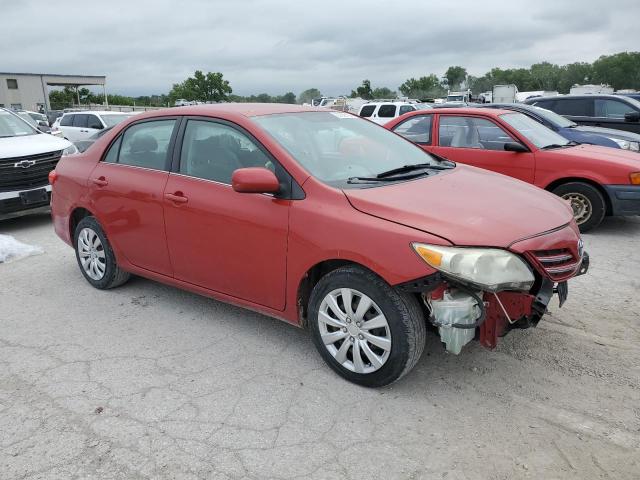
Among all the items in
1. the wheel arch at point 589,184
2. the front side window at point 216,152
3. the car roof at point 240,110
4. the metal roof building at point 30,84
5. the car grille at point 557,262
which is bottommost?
the wheel arch at point 589,184

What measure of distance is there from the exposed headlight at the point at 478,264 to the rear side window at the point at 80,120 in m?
16.5

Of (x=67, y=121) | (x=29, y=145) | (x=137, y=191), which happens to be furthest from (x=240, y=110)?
(x=67, y=121)

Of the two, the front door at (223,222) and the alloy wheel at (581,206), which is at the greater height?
the front door at (223,222)

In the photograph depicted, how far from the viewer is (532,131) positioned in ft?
24.1

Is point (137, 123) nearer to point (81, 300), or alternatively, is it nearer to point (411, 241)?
point (81, 300)

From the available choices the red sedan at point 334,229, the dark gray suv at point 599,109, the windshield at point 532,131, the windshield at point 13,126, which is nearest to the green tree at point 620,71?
the dark gray suv at point 599,109

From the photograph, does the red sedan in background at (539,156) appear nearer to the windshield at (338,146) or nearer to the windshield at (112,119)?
the windshield at (338,146)

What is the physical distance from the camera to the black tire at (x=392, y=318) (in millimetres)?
2988

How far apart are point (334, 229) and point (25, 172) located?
236 inches

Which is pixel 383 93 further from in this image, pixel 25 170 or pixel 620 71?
pixel 25 170

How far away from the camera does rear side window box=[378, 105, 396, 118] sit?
2058cm

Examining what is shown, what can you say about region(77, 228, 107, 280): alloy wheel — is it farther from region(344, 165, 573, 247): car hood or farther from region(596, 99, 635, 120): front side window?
region(596, 99, 635, 120): front side window

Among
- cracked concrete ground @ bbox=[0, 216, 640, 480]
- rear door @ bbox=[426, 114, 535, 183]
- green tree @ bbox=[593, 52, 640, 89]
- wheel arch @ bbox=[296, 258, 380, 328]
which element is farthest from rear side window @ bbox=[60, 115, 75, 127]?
green tree @ bbox=[593, 52, 640, 89]

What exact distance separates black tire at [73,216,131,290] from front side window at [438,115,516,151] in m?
4.78
